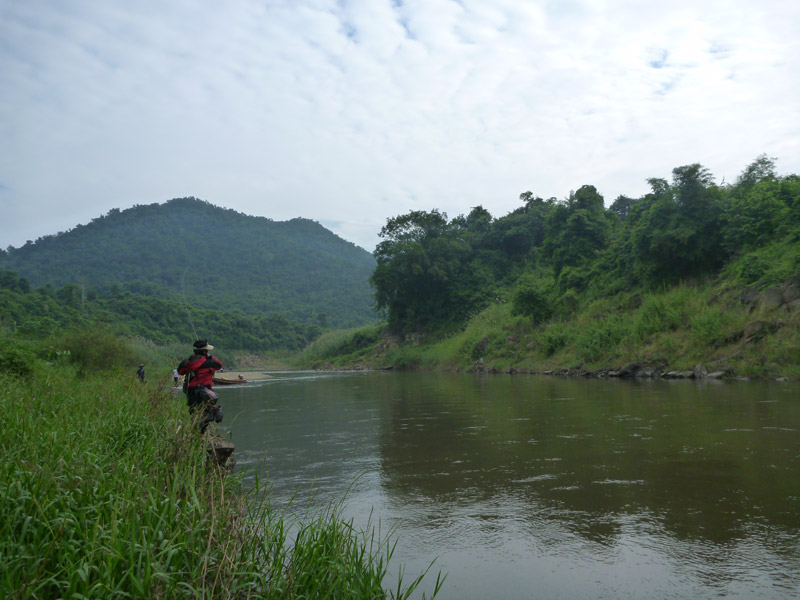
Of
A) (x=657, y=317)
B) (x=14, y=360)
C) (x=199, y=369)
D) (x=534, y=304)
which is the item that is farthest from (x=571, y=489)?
(x=534, y=304)

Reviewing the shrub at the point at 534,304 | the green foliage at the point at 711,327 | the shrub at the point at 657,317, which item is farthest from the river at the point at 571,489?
the shrub at the point at 534,304

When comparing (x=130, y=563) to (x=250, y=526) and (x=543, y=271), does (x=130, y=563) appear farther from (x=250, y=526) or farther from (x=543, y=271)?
(x=543, y=271)

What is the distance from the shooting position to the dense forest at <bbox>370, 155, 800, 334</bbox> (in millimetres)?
27500

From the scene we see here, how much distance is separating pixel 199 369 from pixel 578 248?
1442 inches

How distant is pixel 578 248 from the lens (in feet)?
135

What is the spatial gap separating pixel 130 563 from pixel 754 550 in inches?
194

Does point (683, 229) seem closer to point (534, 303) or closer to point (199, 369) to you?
point (534, 303)

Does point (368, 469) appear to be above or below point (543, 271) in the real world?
below

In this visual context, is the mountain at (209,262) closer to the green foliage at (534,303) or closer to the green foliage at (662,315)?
the green foliage at (534,303)

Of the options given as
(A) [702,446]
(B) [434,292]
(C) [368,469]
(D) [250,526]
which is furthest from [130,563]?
(B) [434,292]

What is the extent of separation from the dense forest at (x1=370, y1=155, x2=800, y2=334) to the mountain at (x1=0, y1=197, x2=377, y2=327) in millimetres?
37318

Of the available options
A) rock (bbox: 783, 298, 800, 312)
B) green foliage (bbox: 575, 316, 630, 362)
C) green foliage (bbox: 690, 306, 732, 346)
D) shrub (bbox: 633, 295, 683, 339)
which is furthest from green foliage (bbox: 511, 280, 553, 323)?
rock (bbox: 783, 298, 800, 312)

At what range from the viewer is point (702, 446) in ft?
30.4

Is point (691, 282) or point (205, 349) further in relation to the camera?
point (691, 282)
